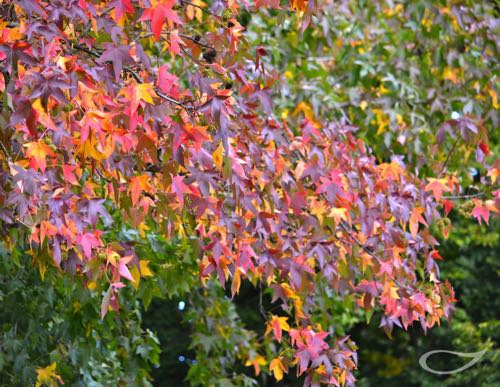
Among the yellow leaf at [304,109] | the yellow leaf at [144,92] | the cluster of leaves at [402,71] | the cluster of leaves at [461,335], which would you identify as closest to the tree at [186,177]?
the yellow leaf at [144,92]

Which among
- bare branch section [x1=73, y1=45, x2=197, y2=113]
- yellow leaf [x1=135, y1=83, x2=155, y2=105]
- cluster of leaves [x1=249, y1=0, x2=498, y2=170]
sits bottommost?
cluster of leaves [x1=249, y1=0, x2=498, y2=170]

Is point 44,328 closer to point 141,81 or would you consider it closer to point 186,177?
point 186,177

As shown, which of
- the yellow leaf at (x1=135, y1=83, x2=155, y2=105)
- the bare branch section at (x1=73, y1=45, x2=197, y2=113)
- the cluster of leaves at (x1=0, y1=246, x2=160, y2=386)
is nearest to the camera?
the yellow leaf at (x1=135, y1=83, x2=155, y2=105)

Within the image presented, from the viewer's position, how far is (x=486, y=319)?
9586 mm

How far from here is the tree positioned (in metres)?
2.82

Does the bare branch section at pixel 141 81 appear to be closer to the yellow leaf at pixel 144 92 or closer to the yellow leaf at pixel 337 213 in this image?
the yellow leaf at pixel 144 92

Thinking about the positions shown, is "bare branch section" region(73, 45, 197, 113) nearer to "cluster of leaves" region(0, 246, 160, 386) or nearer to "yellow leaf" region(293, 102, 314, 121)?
"cluster of leaves" region(0, 246, 160, 386)

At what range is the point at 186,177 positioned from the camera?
3418 millimetres

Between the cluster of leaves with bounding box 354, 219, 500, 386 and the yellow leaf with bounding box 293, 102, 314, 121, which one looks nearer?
the yellow leaf with bounding box 293, 102, 314, 121

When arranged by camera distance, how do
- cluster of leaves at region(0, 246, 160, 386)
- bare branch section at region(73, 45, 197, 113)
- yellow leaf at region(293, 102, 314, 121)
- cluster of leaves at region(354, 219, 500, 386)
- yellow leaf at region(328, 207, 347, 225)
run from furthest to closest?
cluster of leaves at region(354, 219, 500, 386) < yellow leaf at region(293, 102, 314, 121) < cluster of leaves at region(0, 246, 160, 386) < yellow leaf at region(328, 207, 347, 225) < bare branch section at region(73, 45, 197, 113)

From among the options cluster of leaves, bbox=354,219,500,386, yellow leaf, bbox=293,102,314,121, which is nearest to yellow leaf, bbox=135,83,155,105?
yellow leaf, bbox=293,102,314,121

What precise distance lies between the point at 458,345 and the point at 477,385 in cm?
49

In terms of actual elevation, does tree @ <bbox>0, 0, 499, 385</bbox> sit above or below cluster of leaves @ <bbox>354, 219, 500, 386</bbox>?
Answer: above

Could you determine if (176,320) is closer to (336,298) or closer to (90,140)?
(336,298)
